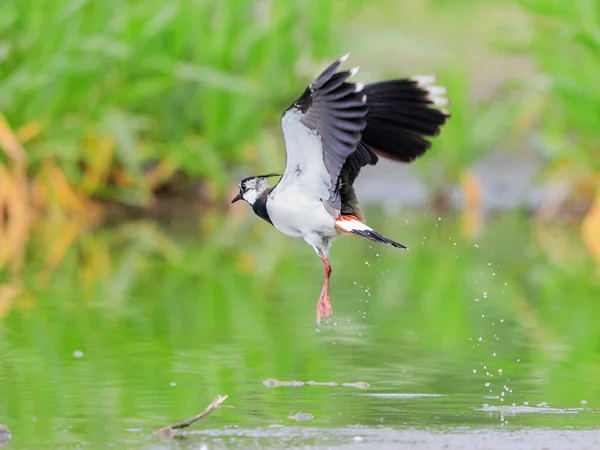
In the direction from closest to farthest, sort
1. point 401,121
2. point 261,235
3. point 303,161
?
point 303,161
point 401,121
point 261,235

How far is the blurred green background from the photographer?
587 centimetres

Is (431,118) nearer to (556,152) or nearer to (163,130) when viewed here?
(556,152)

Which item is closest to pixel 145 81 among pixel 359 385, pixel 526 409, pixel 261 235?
pixel 261 235

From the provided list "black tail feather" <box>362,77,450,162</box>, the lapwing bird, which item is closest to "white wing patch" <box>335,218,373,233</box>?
the lapwing bird

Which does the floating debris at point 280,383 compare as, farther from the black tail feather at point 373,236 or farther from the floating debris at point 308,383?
the black tail feather at point 373,236

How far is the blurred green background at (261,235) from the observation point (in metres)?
5.87

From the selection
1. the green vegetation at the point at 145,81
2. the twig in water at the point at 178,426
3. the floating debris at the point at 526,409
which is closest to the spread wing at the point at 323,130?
Answer: the floating debris at the point at 526,409

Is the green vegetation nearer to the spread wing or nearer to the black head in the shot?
the black head

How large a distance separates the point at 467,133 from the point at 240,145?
2.35 m

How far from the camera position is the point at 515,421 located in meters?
5.25

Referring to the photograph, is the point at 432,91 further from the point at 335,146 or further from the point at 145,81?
the point at 145,81

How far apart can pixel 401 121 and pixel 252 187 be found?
0.77m

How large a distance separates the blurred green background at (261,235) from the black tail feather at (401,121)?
3.26 ft

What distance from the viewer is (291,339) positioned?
7348 millimetres
